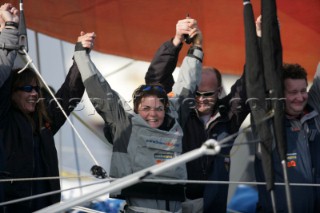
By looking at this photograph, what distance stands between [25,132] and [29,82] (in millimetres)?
266

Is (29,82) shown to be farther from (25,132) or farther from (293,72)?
(293,72)

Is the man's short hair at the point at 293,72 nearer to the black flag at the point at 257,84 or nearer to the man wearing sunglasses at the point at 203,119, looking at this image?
the man wearing sunglasses at the point at 203,119

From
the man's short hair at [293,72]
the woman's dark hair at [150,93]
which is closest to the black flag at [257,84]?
the woman's dark hair at [150,93]

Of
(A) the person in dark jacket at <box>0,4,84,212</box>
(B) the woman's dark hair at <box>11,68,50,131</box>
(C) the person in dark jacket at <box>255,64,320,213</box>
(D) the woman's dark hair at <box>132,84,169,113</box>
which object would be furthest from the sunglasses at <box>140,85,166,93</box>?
(C) the person in dark jacket at <box>255,64,320,213</box>

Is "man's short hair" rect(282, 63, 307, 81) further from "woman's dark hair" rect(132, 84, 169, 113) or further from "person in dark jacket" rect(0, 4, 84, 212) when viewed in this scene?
"person in dark jacket" rect(0, 4, 84, 212)

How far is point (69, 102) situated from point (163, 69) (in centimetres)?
54

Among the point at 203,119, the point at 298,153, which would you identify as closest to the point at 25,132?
the point at 203,119

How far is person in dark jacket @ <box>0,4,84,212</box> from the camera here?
4.05m

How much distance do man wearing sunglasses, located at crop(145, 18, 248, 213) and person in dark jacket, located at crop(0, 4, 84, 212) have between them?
0.50m

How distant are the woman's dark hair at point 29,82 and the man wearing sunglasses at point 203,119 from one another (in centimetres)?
62

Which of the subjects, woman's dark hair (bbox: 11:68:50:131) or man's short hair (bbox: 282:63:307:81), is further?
man's short hair (bbox: 282:63:307:81)

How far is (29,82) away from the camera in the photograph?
421 centimetres

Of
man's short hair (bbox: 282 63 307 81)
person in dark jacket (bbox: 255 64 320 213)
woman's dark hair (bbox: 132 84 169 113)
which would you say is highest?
man's short hair (bbox: 282 63 307 81)

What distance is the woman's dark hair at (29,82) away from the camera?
4.19 metres
